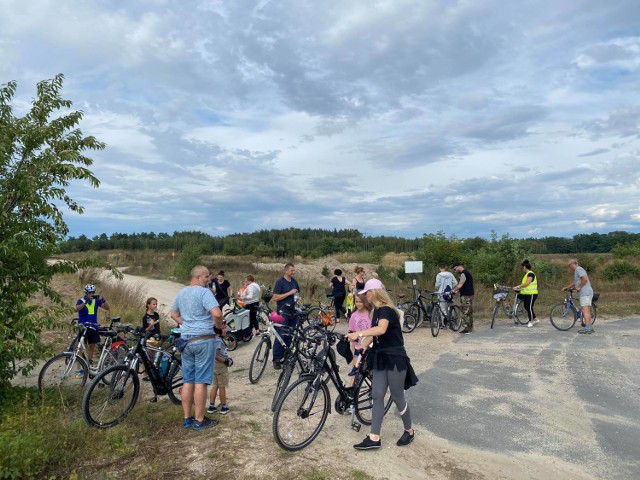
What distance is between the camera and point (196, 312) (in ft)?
17.6

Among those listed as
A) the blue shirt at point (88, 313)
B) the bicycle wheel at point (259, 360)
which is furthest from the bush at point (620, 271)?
the blue shirt at point (88, 313)

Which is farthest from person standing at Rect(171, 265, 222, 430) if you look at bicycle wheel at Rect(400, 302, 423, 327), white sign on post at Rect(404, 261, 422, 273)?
white sign on post at Rect(404, 261, 422, 273)

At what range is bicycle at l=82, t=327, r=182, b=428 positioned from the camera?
543 cm

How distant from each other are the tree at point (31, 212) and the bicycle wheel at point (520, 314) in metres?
12.1

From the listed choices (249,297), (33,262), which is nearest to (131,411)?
(33,262)

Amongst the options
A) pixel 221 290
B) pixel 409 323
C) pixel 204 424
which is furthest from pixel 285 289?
pixel 409 323

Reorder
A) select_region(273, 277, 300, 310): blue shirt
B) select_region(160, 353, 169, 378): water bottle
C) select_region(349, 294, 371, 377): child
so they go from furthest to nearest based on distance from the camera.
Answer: select_region(273, 277, 300, 310): blue shirt, select_region(160, 353, 169, 378): water bottle, select_region(349, 294, 371, 377): child

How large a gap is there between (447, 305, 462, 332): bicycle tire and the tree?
373 inches

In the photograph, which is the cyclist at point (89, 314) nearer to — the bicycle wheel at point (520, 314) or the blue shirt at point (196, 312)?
the blue shirt at point (196, 312)

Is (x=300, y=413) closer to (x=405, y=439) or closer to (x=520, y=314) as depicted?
(x=405, y=439)

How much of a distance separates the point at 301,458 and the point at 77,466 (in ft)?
7.29

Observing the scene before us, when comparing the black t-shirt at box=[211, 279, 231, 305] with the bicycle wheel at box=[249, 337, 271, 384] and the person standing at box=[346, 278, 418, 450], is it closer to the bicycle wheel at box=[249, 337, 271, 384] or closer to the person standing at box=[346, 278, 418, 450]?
the bicycle wheel at box=[249, 337, 271, 384]

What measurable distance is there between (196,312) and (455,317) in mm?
9286

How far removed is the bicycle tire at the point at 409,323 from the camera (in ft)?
43.8
